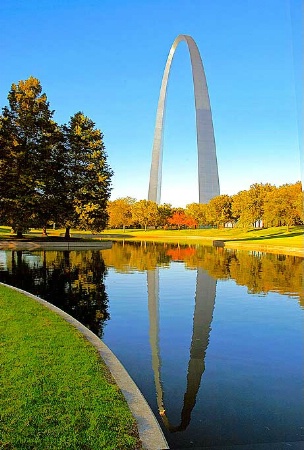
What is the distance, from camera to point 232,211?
7894 centimetres

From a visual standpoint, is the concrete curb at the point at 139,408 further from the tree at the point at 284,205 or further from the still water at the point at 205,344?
the tree at the point at 284,205

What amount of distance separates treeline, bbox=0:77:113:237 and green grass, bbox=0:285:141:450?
104 ft

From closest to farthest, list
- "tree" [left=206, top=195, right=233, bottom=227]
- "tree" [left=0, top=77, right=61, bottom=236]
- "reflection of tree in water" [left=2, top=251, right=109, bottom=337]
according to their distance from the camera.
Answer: "reflection of tree in water" [left=2, top=251, right=109, bottom=337], "tree" [left=0, top=77, right=61, bottom=236], "tree" [left=206, top=195, right=233, bottom=227]

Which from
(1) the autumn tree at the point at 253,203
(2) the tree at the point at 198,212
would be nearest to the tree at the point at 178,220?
(2) the tree at the point at 198,212

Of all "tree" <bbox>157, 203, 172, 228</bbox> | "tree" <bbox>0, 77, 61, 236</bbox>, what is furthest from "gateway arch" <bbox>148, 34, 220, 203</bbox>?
"tree" <bbox>0, 77, 61, 236</bbox>

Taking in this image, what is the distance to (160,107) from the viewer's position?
68750 mm

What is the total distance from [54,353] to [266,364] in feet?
10.7

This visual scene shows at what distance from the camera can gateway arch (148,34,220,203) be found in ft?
204

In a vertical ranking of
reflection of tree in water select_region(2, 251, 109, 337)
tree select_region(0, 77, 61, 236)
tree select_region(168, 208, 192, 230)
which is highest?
tree select_region(0, 77, 61, 236)

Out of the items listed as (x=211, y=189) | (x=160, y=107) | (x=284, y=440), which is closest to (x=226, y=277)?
(x=284, y=440)

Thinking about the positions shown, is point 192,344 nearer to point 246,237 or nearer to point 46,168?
point 46,168

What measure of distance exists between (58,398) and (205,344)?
394 cm

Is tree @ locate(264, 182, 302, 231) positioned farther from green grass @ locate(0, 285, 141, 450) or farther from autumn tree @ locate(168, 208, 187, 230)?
green grass @ locate(0, 285, 141, 450)

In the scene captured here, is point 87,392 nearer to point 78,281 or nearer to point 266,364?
point 266,364
